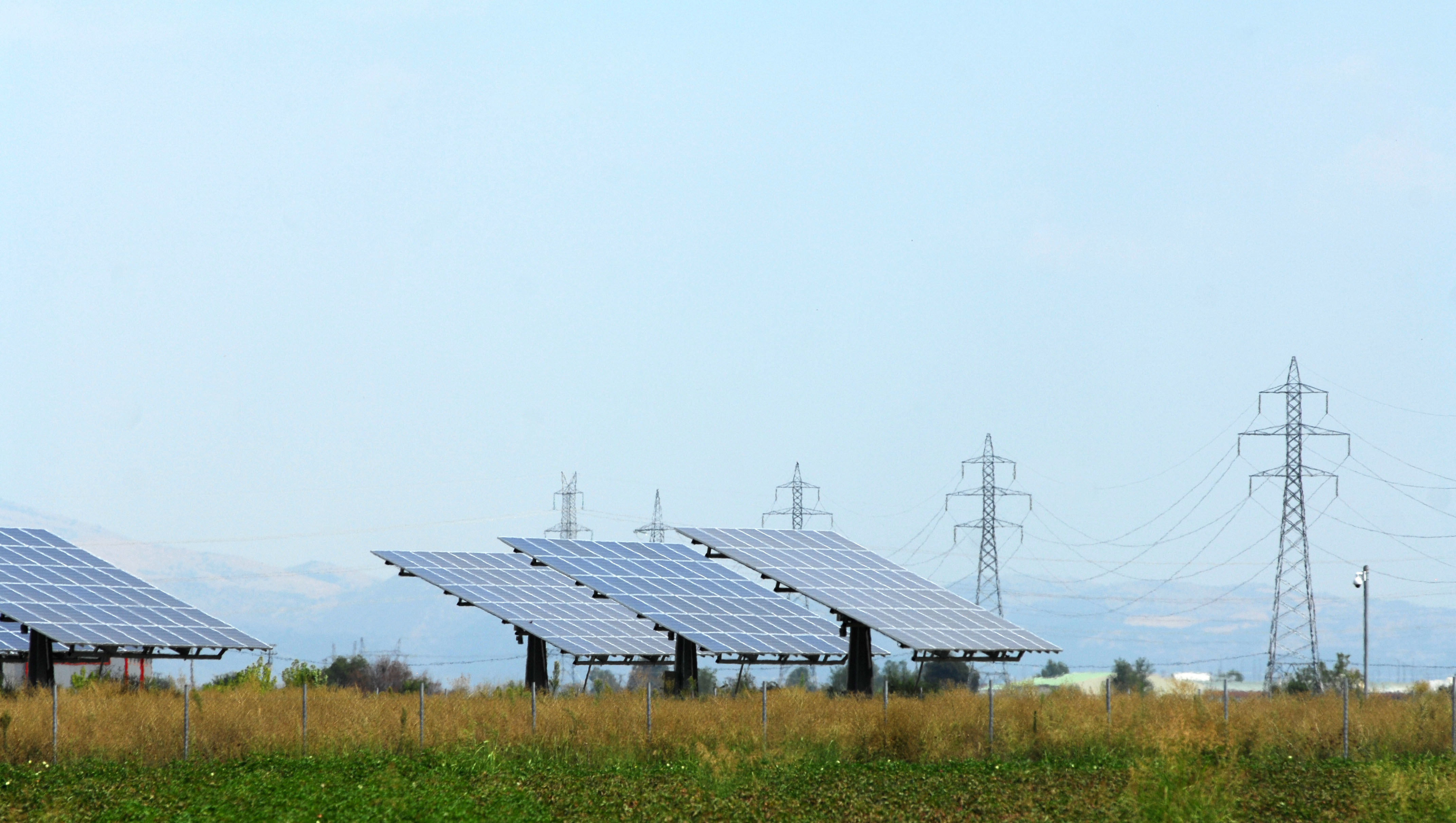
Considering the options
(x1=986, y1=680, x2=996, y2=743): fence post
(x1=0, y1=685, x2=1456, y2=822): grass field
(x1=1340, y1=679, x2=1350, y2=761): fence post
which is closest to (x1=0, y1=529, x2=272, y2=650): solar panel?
(x1=0, y1=685, x2=1456, y2=822): grass field

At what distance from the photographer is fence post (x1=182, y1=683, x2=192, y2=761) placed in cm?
3328

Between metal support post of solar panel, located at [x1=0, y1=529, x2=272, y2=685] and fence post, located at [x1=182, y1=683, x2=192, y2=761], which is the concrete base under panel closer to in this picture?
metal support post of solar panel, located at [x1=0, y1=529, x2=272, y2=685]

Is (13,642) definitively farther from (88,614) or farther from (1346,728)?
(1346,728)

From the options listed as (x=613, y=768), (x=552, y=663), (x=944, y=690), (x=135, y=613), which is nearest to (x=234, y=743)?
(x=613, y=768)

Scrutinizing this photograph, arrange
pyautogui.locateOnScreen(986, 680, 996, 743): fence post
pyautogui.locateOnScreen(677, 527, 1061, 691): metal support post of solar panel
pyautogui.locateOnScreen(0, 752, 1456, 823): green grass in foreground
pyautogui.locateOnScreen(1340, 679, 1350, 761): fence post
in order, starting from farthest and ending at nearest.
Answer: pyautogui.locateOnScreen(677, 527, 1061, 691): metal support post of solar panel → pyautogui.locateOnScreen(1340, 679, 1350, 761): fence post → pyautogui.locateOnScreen(986, 680, 996, 743): fence post → pyautogui.locateOnScreen(0, 752, 1456, 823): green grass in foreground

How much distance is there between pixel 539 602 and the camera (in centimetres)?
5444

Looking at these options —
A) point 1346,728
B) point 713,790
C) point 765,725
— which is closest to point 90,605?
point 765,725

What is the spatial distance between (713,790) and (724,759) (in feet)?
9.82

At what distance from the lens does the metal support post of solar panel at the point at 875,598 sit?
152 ft

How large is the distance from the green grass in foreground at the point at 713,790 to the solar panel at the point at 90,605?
37.8 ft

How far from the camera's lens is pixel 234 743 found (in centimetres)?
3488

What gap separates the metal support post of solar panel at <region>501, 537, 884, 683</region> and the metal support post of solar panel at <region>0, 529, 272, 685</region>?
10.3 meters

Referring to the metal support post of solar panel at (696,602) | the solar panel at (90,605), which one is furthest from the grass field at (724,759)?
the metal support post of solar panel at (696,602)

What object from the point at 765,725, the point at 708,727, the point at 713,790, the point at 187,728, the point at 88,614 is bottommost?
the point at 713,790
